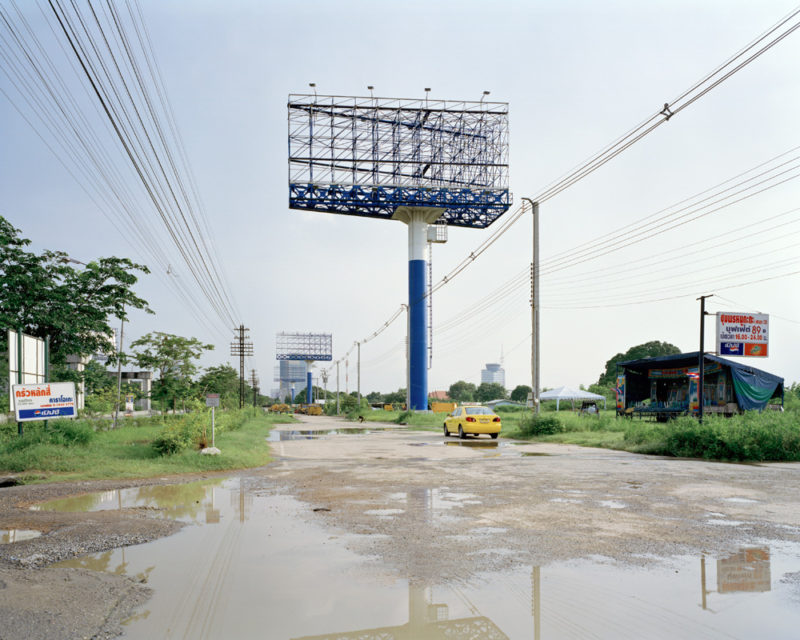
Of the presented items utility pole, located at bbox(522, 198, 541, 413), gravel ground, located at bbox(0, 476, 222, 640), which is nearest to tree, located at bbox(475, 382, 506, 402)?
utility pole, located at bbox(522, 198, 541, 413)

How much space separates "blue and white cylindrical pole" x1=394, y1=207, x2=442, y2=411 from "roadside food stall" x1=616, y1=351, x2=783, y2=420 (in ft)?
67.6

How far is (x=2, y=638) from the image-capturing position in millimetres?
4734

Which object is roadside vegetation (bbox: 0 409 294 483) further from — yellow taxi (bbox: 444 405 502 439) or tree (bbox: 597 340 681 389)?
tree (bbox: 597 340 681 389)

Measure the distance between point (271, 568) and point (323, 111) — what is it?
171 ft

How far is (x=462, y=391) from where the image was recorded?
479 feet

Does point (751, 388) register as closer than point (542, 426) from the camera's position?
No

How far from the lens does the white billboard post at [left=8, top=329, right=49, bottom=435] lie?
20438 millimetres

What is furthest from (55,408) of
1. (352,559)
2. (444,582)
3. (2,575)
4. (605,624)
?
(605,624)

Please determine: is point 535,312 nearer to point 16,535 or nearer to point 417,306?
point 16,535

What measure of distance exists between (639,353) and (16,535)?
291ft

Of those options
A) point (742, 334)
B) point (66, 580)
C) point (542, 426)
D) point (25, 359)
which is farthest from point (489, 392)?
point (66, 580)

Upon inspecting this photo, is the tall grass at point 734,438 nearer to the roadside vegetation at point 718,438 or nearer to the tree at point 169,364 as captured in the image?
the roadside vegetation at point 718,438

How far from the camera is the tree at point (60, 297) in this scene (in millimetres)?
26562

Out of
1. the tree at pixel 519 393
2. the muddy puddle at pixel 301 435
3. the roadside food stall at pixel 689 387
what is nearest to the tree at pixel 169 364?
the muddy puddle at pixel 301 435
